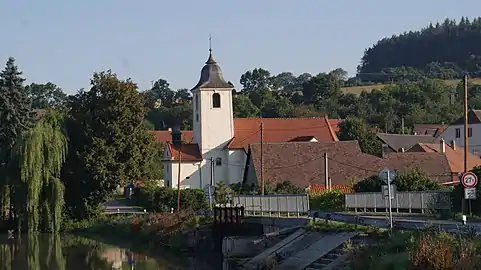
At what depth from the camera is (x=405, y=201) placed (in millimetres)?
42531

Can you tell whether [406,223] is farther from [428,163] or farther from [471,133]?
[471,133]

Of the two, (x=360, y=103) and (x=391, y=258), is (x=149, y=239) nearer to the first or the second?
(x=391, y=258)

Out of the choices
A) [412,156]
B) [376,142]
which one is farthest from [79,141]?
[376,142]

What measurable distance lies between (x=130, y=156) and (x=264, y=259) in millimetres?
28618

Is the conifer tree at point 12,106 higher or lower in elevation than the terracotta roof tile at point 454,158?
higher

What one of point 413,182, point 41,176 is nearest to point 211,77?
point 41,176

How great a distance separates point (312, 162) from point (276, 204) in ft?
76.4

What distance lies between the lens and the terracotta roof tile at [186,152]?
78.7 metres

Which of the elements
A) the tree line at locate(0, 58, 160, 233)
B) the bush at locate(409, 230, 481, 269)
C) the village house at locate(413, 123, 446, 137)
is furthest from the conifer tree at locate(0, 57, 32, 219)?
the village house at locate(413, 123, 446, 137)

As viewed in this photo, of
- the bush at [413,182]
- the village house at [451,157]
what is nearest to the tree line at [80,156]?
the bush at [413,182]

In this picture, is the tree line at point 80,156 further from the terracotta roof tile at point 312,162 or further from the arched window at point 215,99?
the arched window at point 215,99

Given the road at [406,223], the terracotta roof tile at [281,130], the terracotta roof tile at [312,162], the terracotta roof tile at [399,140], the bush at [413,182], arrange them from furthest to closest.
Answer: the terracotta roof tile at [399,140] < the terracotta roof tile at [281,130] < the terracotta roof tile at [312,162] < the bush at [413,182] < the road at [406,223]

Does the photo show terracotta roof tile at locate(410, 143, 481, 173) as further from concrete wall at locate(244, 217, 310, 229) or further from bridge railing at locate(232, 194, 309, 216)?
concrete wall at locate(244, 217, 310, 229)

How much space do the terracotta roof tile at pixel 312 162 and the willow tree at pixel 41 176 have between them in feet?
57.9
